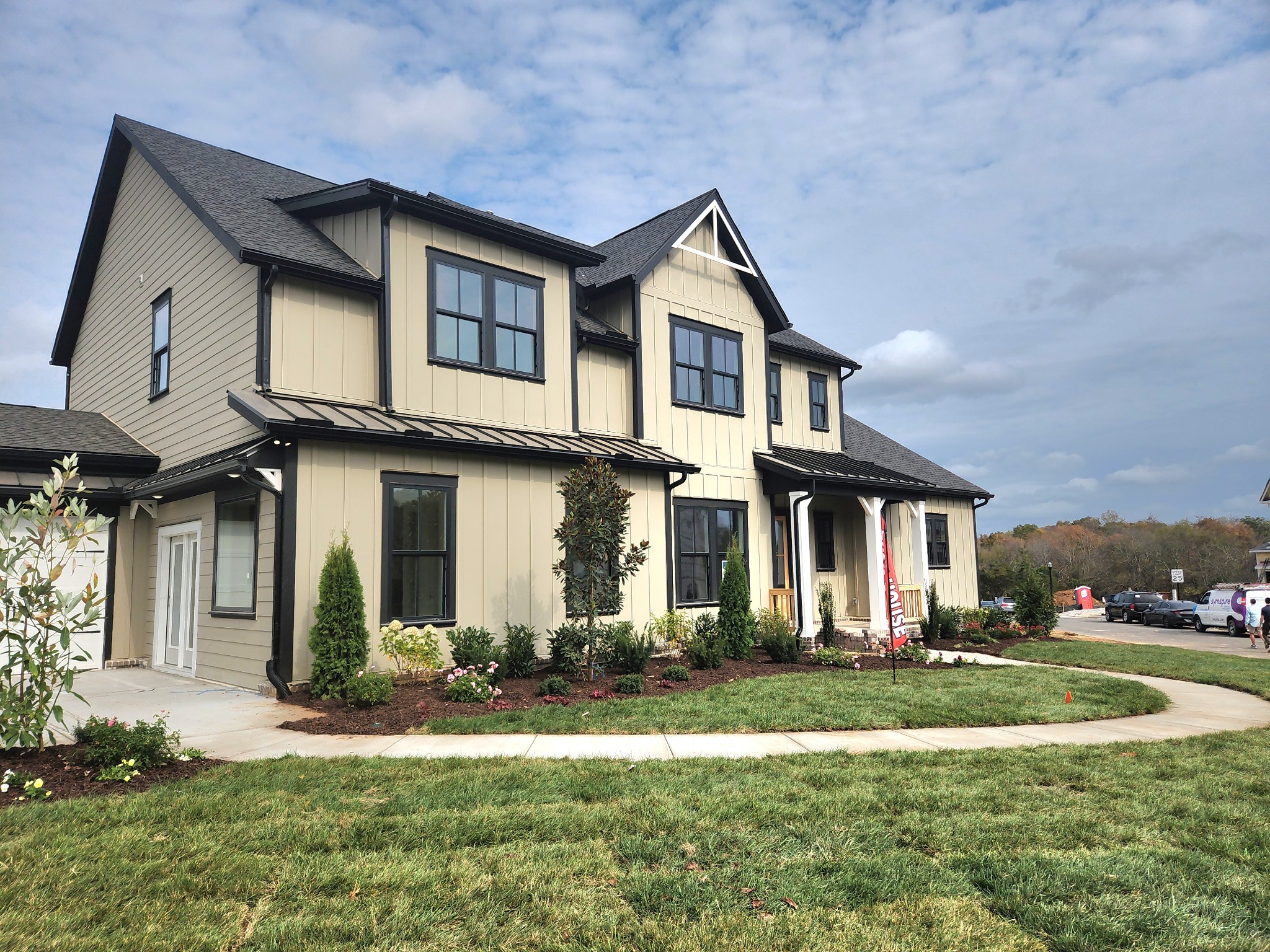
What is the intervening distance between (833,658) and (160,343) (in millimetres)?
13330

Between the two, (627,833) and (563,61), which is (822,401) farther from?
(627,833)

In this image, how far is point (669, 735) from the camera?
7863mm

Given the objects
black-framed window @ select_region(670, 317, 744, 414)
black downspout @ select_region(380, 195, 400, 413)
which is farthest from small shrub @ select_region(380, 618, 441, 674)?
black-framed window @ select_region(670, 317, 744, 414)

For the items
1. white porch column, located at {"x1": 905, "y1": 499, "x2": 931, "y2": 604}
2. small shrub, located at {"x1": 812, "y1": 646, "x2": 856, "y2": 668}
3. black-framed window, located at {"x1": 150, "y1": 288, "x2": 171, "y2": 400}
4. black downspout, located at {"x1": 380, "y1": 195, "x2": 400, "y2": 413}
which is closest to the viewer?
black downspout, located at {"x1": 380, "y1": 195, "x2": 400, "y2": 413}

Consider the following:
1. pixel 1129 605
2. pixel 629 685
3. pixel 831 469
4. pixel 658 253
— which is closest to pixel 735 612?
pixel 629 685

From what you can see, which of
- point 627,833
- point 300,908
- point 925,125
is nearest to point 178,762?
point 300,908

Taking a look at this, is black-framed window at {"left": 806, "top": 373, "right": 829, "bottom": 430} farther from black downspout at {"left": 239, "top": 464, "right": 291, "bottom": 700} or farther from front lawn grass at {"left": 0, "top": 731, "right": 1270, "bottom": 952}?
front lawn grass at {"left": 0, "top": 731, "right": 1270, "bottom": 952}

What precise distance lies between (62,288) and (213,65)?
29.5 feet

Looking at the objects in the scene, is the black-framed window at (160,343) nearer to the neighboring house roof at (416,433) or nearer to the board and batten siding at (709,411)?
the neighboring house roof at (416,433)

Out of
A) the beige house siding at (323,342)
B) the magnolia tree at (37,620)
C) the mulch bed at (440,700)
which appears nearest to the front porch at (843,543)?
the mulch bed at (440,700)

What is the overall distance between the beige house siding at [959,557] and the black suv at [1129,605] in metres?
18.7

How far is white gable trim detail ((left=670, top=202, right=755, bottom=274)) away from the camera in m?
16.0

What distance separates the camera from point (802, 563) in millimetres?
16656

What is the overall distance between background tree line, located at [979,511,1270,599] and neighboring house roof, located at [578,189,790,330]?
165ft
